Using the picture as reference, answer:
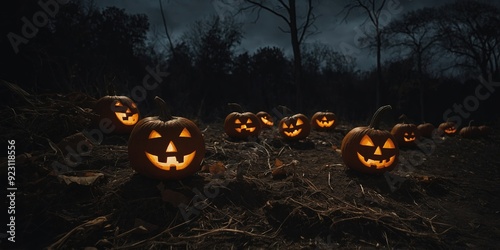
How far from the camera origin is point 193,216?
99.6 inches

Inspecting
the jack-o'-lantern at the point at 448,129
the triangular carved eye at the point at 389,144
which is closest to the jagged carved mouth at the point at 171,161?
the triangular carved eye at the point at 389,144

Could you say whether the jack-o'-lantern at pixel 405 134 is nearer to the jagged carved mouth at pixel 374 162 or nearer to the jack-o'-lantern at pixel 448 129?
the jagged carved mouth at pixel 374 162

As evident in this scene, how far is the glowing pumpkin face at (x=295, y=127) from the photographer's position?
6466 mm

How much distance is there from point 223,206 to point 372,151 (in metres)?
2.32

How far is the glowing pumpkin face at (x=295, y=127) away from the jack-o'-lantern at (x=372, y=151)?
2.47 meters

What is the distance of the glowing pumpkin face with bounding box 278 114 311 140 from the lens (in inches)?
255

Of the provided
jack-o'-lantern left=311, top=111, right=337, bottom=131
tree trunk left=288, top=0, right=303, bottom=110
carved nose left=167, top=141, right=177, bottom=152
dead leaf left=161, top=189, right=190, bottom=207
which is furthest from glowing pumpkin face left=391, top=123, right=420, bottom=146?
dead leaf left=161, top=189, right=190, bottom=207

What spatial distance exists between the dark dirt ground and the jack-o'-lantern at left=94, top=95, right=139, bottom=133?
0.57 meters

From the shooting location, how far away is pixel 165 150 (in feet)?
9.56

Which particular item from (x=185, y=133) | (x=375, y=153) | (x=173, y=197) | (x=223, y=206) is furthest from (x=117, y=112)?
(x=375, y=153)

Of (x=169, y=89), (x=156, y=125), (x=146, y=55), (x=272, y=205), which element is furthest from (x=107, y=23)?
(x=272, y=205)

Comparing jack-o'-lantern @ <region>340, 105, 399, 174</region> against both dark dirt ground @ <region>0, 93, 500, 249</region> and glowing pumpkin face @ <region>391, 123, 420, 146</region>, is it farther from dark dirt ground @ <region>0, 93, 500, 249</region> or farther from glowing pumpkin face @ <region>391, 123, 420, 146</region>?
glowing pumpkin face @ <region>391, 123, 420, 146</region>

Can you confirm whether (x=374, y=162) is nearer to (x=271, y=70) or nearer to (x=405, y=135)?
(x=405, y=135)

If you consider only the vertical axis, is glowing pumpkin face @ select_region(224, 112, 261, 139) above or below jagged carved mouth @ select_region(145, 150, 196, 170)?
above
